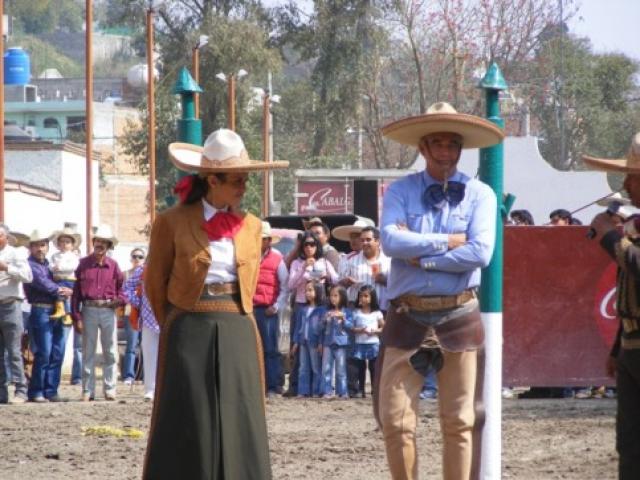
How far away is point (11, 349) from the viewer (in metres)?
16.1

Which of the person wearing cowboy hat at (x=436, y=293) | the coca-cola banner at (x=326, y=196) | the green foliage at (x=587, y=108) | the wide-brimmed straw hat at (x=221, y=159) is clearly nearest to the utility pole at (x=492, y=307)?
the person wearing cowboy hat at (x=436, y=293)

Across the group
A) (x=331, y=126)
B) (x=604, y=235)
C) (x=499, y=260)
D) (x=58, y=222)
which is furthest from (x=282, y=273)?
(x=331, y=126)

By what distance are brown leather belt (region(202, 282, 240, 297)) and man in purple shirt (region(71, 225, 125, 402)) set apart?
860 cm

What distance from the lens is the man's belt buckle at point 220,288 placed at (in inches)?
311

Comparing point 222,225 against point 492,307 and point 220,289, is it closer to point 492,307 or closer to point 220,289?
point 220,289

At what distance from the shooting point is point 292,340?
1683 centimetres

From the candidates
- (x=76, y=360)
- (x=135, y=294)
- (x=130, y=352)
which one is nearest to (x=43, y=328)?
(x=135, y=294)

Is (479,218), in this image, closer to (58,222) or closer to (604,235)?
(604,235)

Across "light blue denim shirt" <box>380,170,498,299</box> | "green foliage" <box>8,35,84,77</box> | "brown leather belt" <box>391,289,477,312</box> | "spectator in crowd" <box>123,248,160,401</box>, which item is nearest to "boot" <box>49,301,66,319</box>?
"spectator in crowd" <box>123,248,160,401</box>

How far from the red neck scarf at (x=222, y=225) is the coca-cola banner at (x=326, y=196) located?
32.0 meters

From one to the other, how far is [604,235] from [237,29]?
38874 mm

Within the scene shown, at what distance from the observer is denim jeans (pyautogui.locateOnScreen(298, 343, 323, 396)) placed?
16453 millimetres

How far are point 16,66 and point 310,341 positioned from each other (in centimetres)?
6747

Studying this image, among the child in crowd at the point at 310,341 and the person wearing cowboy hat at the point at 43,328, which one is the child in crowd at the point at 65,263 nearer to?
the person wearing cowboy hat at the point at 43,328
